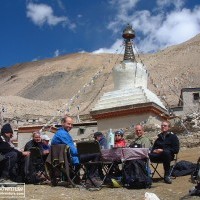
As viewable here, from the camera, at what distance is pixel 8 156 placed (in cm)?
764

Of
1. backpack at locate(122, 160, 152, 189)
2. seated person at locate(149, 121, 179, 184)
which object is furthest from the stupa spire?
backpack at locate(122, 160, 152, 189)

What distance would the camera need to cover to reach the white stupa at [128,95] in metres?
16.3

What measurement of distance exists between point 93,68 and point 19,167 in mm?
80222

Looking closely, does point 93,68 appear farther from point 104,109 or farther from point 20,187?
point 20,187

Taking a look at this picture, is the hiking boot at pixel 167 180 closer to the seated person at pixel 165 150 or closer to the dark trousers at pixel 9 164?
the seated person at pixel 165 150

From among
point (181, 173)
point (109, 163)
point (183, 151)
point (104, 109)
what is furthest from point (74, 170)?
point (104, 109)

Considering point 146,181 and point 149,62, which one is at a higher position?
point 149,62

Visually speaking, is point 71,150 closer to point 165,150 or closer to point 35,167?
point 35,167

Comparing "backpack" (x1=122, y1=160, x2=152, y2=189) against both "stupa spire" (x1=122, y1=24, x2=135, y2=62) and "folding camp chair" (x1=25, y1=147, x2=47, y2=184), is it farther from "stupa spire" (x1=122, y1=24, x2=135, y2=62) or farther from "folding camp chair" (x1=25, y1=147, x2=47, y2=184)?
"stupa spire" (x1=122, y1=24, x2=135, y2=62)

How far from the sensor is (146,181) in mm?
7035

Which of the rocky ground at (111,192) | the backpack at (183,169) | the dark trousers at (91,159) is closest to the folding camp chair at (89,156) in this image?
the dark trousers at (91,159)

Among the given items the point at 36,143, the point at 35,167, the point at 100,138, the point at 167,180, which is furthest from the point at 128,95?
the point at 167,180

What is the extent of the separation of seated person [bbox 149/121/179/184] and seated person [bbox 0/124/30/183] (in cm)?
220

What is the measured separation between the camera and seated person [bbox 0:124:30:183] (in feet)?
25.0
